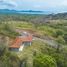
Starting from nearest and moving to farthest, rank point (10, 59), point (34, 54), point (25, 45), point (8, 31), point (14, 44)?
point (10, 59)
point (34, 54)
point (14, 44)
point (25, 45)
point (8, 31)

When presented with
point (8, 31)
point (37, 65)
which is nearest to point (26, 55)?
point (37, 65)

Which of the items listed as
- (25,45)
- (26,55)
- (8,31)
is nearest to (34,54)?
(26,55)

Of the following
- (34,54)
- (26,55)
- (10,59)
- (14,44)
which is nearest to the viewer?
(10,59)

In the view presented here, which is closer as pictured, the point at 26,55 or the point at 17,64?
the point at 17,64

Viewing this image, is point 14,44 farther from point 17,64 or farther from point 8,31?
point 8,31

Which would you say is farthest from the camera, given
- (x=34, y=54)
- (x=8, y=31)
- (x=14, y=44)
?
(x=8, y=31)

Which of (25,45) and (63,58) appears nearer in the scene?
(63,58)

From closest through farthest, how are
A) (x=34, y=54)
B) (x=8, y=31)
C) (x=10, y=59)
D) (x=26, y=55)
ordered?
(x=10, y=59), (x=26, y=55), (x=34, y=54), (x=8, y=31)

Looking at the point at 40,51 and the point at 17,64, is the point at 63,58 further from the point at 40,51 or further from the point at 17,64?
the point at 17,64
